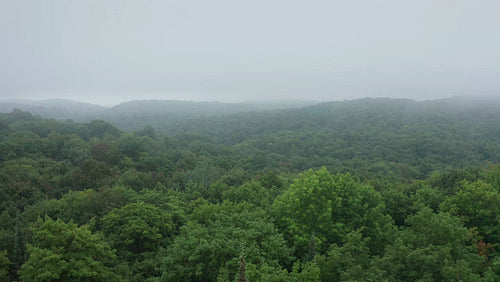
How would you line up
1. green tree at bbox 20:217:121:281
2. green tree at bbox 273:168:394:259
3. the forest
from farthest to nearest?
green tree at bbox 273:168:394:259
the forest
green tree at bbox 20:217:121:281

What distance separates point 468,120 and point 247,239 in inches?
6173

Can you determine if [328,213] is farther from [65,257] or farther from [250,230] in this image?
[65,257]

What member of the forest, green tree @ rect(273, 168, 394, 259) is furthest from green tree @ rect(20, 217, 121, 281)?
green tree @ rect(273, 168, 394, 259)

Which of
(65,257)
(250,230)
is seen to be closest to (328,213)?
(250,230)

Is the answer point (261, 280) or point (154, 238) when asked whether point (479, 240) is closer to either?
point (261, 280)

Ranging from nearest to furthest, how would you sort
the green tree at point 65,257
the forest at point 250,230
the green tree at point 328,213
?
the green tree at point 65,257
the forest at point 250,230
the green tree at point 328,213

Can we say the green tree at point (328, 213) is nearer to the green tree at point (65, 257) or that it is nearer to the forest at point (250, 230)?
the forest at point (250, 230)

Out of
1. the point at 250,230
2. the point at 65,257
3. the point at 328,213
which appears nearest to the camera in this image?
the point at 65,257

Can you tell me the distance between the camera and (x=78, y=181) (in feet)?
126

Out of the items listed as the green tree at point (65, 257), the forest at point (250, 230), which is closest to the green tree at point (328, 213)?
the forest at point (250, 230)

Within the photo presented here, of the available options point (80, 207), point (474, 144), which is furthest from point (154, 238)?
point (474, 144)

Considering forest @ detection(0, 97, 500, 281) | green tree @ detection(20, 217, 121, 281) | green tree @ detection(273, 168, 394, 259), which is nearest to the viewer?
green tree @ detection(20, 217, 121, 281)

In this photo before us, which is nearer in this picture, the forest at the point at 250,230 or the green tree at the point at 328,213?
the forest at the point at 250,230

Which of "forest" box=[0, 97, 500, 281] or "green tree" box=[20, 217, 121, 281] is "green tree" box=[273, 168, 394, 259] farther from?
"green tree" box=[20, 217, 121, 281]
